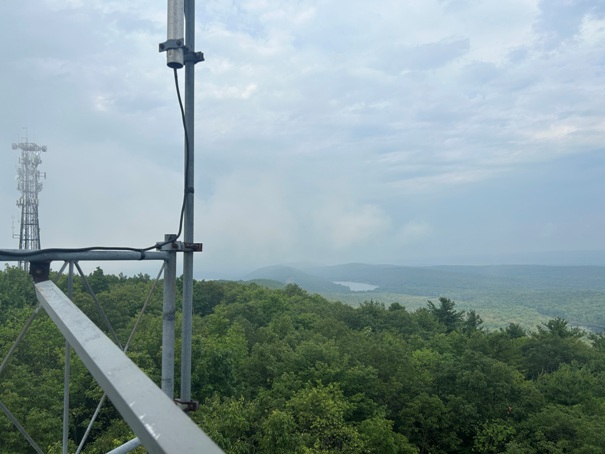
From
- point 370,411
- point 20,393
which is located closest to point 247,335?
point 370,411

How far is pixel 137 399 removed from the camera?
3.83 ft

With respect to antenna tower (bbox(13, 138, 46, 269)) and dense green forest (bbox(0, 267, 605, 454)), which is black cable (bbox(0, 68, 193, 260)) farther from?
antenna tower (bbox(13, 138, 46, 269))

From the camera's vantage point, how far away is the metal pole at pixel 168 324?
11.0 feet

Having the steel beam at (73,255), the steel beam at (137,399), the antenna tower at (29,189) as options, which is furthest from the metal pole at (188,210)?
the antenna tower at (29,189)

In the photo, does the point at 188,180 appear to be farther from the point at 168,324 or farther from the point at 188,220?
the point at 168,324

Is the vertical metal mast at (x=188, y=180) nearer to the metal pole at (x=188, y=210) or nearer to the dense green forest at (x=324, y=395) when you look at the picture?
the metal pole at (x=188, y=210)

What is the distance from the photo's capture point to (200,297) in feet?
149

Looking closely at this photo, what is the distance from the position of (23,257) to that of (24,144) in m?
30.7

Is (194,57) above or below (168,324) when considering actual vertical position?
above

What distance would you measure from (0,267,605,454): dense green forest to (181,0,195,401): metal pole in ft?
28.7

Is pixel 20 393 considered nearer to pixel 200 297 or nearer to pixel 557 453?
pixel 557 453

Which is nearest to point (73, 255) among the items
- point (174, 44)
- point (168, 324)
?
point (168, 324)

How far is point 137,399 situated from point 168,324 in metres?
2.35

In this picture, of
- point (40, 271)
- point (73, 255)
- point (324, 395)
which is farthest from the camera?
point (324, 395)
